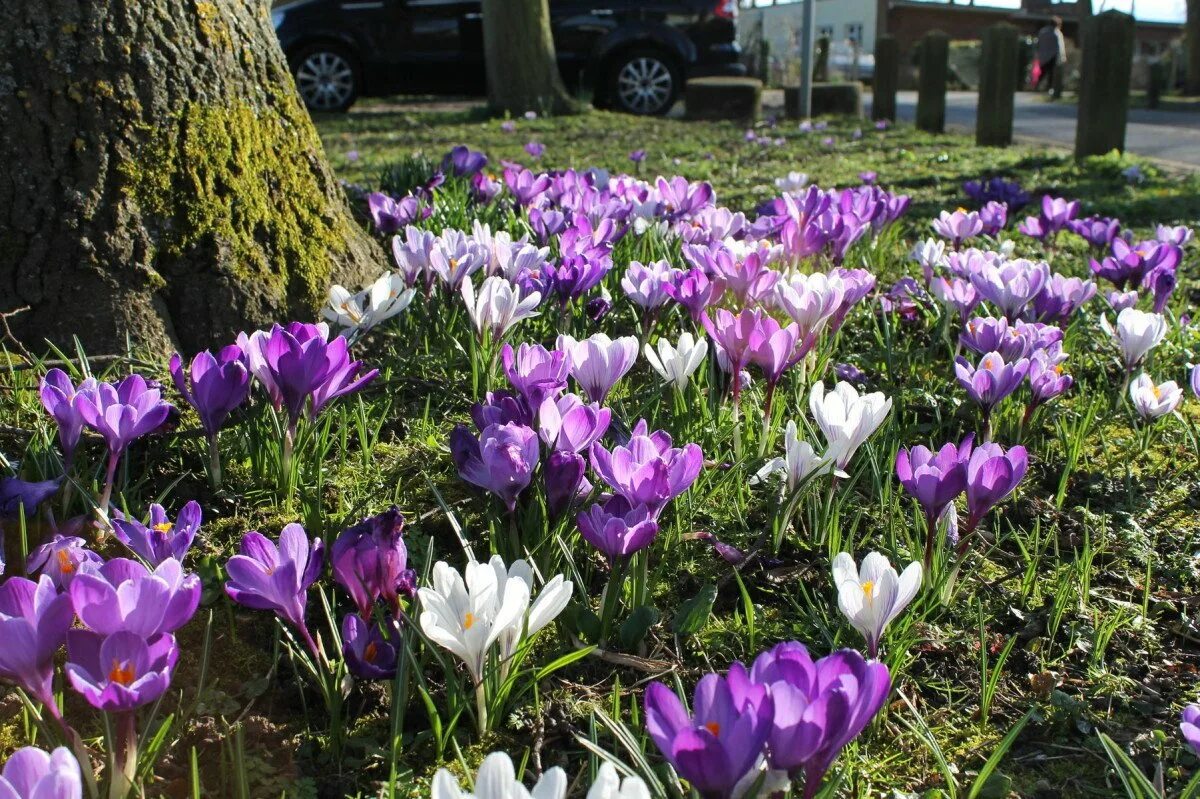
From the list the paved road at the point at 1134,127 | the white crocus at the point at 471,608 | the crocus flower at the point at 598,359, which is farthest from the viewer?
the paved road at the point at 1134,127

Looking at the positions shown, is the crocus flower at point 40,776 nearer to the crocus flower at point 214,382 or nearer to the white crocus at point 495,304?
the crocus flower at point 214,382

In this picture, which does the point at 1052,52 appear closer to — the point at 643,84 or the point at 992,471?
the point at 643,84

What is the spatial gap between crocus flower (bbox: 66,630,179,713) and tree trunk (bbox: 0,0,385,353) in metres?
1.58

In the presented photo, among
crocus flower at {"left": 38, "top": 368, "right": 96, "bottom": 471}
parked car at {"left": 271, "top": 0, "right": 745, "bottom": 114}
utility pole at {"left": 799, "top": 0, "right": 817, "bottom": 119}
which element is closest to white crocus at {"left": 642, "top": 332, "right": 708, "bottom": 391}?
crocus flower at {"left": 38, "top": 368, "right": 96, "bottom": 471}

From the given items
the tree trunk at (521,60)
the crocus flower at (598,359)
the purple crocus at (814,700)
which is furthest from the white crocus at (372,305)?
the tree trunk at (521,60)

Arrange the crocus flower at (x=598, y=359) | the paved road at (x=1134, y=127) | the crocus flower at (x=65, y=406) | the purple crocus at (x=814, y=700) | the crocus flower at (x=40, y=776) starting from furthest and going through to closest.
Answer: the paved road at (x=1134, y=127)
the crocus flower at (x=598, y=359)
the crocus flower at (x=65, y=406)
the purple crocus at (x=814, y=700)
the crocus flower at (x=40, y=776)

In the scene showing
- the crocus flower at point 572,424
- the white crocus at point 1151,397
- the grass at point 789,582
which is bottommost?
the grass at point 789,582

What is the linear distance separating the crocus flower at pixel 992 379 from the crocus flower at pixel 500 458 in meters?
0.95

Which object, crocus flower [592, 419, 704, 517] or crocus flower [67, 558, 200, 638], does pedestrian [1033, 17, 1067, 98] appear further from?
crocus flower [67, 558, 200, 638]

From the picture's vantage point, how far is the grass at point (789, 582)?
1.50 m

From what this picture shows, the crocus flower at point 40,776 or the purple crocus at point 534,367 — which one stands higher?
the purple crocus at point 534,367

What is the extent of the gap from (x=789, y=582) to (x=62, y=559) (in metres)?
1.16

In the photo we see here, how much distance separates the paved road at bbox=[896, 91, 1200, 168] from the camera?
11845 mm

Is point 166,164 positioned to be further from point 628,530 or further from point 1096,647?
point 1096,647
